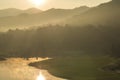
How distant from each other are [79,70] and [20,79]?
2831cm

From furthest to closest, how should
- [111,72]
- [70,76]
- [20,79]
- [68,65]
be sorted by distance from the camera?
1. [68,65]
2. [111,72]
3. [70,76]
4. [20,79]

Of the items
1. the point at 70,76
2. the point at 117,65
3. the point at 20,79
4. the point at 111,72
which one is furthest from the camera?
the point at 117,65

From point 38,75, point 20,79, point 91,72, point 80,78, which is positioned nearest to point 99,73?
point 91,72

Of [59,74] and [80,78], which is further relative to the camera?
[59,74]

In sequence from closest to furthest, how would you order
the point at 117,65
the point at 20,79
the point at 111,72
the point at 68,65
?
the point at 20,79
the point at 111,72
the point at 117,65
the point at 68,65

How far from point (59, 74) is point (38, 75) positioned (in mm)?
7856

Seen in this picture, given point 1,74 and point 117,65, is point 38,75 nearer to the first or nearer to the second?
point 1,74

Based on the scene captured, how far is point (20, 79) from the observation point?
100 meters

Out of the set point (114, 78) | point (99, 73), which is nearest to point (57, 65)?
point (99, 73)

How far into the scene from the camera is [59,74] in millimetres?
114312

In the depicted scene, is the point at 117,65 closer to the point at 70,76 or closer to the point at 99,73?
the point at 99,73

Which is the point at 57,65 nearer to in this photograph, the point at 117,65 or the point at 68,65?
the point at 68,65

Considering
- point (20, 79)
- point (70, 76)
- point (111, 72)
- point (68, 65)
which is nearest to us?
point (20, 79)

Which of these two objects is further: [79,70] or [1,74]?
[79,70]
